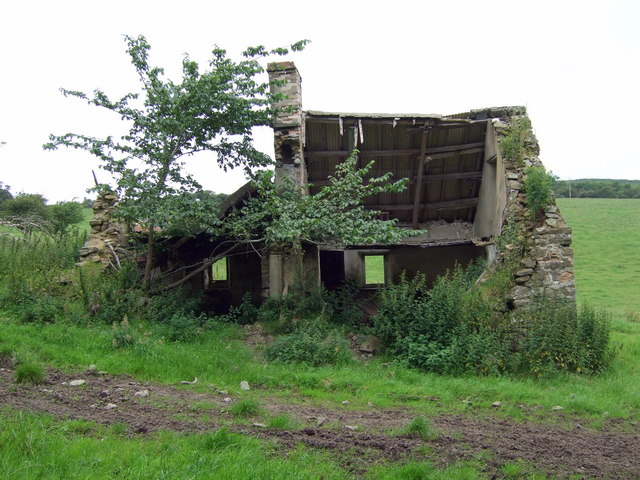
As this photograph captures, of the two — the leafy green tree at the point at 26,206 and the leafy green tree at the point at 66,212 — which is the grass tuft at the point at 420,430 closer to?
the leafy green tree at the point at 66,212

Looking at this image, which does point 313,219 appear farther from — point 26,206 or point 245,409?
point 26,206

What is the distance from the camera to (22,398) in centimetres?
566

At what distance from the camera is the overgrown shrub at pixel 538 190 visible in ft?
Result: 33.2

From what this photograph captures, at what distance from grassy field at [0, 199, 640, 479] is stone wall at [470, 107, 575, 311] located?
5.70ft

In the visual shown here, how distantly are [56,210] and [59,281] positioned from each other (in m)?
15.5

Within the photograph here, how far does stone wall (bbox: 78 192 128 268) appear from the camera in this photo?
11453 mm

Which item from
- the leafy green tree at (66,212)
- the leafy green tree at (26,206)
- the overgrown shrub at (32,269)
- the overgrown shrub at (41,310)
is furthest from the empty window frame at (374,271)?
the leafy green tree at (26,206)

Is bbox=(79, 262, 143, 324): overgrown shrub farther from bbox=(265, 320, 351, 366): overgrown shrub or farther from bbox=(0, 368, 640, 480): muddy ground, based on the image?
bbox=(265, 320, 351, 366): overgrown shrub

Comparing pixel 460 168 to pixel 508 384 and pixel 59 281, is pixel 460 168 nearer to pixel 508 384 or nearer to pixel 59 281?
pixel 508 384

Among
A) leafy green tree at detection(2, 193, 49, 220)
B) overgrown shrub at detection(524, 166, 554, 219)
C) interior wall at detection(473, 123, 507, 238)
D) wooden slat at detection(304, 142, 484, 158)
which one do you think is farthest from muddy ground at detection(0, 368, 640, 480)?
leafy green tree at detection(2, 193, 49, 220)

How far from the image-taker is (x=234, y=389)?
23.5 feet

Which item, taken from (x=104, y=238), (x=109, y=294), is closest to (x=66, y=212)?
(x=104, y=238)

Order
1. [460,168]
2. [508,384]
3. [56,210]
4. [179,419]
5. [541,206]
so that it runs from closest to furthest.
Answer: [179,419] → [508,384] → [541,206] → [460,168] → [56,210]

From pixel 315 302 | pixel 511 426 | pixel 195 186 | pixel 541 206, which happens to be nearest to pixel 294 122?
pixel 195 186
